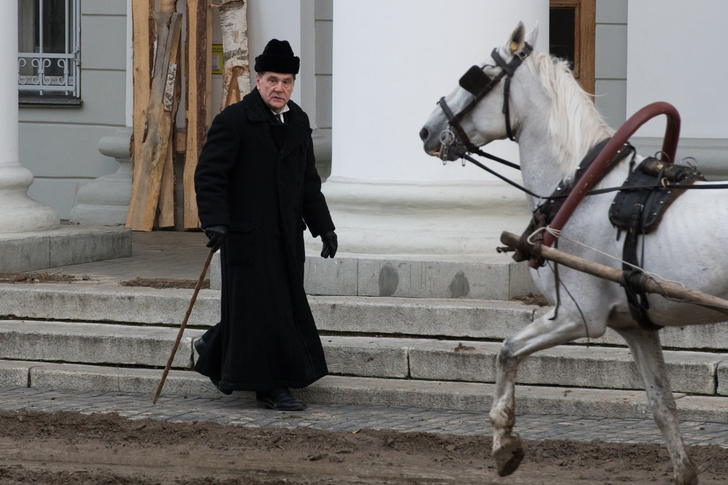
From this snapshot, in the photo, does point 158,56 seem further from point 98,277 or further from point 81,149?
point 98,277

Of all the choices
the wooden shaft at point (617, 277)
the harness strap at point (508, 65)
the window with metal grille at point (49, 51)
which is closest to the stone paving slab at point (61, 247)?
the window with metal grille at point (49, 51)

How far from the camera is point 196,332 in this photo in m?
6.80

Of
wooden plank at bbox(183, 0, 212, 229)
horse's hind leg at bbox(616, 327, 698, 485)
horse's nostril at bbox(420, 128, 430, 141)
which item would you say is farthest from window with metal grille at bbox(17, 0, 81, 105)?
horse's hind leg at bbox(616, 327, 698, 485)

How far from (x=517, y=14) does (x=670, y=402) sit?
11.8 ft

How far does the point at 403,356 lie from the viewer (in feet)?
20.5

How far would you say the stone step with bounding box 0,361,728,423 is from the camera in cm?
563

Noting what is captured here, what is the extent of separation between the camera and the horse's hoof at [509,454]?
4117 millimetres

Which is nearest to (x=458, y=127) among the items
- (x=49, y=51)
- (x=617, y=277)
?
(x=617, y=277)

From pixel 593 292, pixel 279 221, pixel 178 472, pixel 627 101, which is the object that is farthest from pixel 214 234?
pixel 627 101

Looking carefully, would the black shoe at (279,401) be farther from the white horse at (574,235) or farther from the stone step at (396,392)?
the white horse at (574,235)

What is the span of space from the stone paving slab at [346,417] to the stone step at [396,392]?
5cm

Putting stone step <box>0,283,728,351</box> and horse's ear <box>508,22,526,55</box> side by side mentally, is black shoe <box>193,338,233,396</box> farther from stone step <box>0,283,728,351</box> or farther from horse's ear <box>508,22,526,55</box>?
horse's ear <box>508,22,526,55</box>

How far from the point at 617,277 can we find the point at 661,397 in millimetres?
632

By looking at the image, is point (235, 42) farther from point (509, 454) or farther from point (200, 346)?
point (509, 454)
